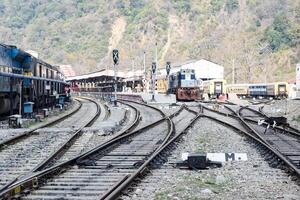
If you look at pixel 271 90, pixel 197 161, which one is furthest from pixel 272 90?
pixel 197 161

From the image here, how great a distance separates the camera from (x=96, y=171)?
9.38m

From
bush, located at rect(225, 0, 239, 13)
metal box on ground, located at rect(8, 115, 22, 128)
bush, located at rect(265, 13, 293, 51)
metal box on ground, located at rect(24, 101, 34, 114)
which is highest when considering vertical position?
bush, located at rect(225, 0, 239, 13)

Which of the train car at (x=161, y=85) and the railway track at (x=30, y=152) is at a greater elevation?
the train car at (x=161, y=85)

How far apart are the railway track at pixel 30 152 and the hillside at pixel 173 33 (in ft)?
273

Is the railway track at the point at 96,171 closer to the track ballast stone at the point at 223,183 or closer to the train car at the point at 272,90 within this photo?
the track ballast stone at the point at 223,183

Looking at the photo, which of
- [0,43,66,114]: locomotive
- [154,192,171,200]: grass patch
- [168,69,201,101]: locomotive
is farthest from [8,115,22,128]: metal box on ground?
[168,69,201,101]: locomotive

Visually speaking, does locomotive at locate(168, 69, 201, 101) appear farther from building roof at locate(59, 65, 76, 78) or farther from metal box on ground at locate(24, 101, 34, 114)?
building roof at locate(59, 65, 76, 78)

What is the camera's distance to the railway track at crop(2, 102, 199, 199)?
748cm

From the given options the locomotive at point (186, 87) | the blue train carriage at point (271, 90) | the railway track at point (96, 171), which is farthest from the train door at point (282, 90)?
the railway track at point (96, 171)

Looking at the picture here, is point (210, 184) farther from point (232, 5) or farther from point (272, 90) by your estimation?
point (232, 5)

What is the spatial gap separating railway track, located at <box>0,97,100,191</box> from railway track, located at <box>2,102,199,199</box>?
499 mm

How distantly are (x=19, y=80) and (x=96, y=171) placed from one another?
16.2 m

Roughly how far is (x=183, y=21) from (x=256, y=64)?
115 ft

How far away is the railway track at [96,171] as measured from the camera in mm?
7479
